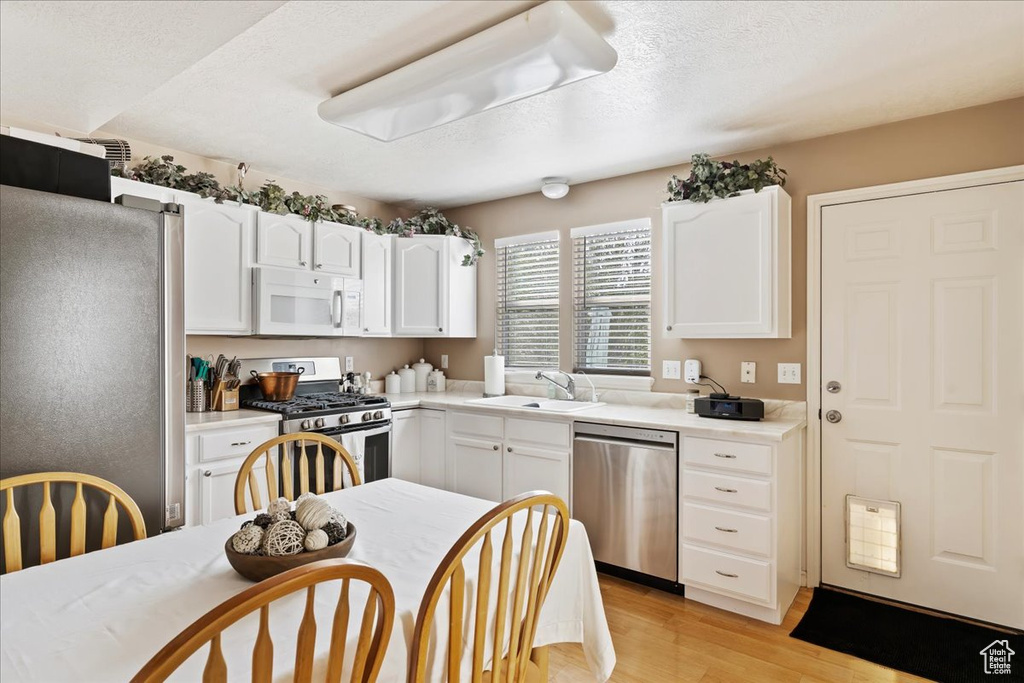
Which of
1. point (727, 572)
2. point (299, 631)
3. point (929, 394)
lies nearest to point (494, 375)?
point (727, 572)

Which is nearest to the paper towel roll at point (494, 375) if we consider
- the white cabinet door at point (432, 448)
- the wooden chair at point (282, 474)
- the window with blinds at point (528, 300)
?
the window with blinds at point (528, 300)

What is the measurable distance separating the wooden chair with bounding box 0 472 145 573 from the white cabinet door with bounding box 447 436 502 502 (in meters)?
2.15

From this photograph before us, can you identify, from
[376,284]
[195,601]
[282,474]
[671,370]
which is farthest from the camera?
[376,284]

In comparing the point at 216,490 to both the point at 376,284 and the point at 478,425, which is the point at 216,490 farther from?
the point at 376,284

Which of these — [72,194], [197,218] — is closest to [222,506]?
[197,218]

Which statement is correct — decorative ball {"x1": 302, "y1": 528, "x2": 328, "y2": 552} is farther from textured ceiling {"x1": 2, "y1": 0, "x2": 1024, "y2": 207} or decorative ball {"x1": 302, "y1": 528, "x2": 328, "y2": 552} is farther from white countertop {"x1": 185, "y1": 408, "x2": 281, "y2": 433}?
white countertop {"x1": 185, "y1": 408, "x2": 281, "y2": 433}

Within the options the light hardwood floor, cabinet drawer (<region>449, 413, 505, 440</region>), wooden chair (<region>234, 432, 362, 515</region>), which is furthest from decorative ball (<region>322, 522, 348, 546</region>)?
cabinet drawer (<region>449, 413, 505, 440</region>)

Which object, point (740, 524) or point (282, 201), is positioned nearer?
point (740, 524)

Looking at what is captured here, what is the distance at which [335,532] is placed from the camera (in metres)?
1.37

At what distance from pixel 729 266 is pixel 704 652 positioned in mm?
1877

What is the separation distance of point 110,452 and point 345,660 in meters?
1.17

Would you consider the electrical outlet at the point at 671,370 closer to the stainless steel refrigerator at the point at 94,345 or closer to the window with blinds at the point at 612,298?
the window with blinds at the point at 612,298

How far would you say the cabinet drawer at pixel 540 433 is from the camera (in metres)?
3.25

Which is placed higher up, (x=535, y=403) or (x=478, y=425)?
(x=535, y=403)
